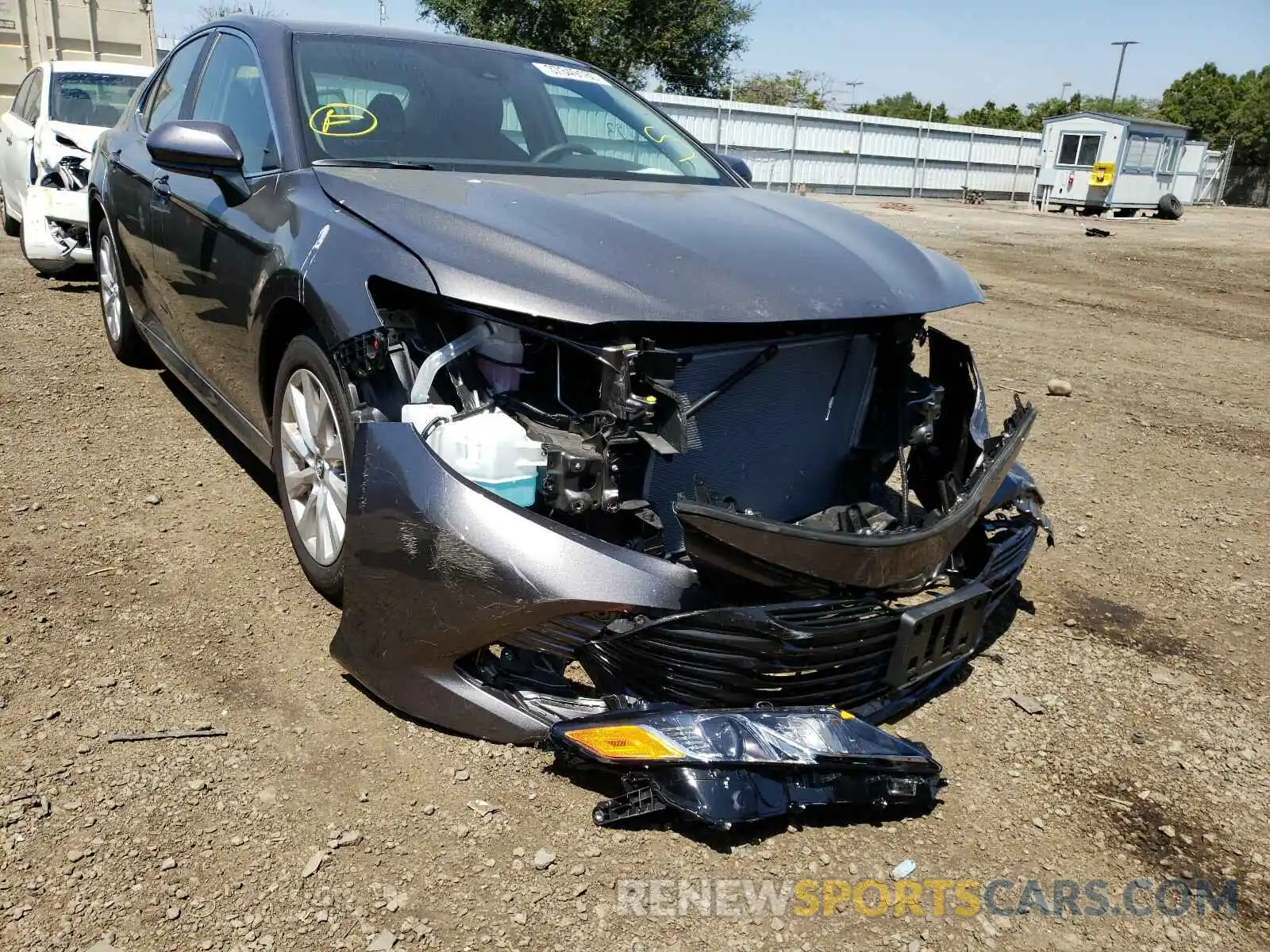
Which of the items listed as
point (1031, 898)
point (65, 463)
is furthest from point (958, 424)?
point (65, 463)

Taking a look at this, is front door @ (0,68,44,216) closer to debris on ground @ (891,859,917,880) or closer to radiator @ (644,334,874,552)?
radiator @ (644,334,874,552)

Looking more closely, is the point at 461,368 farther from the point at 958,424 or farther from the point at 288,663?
the point at 958,424

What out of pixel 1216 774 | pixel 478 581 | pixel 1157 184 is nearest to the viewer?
pixel 478 581

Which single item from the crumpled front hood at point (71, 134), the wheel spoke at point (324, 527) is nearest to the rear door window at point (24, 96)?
the crumpled front hood at point (71, 134)

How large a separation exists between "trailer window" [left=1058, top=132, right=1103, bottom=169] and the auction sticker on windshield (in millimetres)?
25654

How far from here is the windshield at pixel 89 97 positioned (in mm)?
8273

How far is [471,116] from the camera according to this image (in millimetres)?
3416

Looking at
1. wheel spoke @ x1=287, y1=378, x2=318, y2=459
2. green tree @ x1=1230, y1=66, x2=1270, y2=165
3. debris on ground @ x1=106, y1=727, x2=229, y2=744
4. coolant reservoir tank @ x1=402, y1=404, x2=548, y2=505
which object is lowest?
debris on ground @ x1=106, y1=727, x2=229, y2=744

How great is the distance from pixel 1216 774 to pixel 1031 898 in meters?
0.81

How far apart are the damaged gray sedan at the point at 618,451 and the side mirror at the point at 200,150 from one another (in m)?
0.01

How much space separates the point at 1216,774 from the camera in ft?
8.41

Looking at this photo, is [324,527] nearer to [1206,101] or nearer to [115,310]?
[115,310]

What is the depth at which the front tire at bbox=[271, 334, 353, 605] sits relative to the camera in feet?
8.76

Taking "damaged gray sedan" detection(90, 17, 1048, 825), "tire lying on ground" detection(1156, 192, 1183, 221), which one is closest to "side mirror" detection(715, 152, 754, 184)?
"damaged gray sedan" detection(90, 17, 1048, 825)
